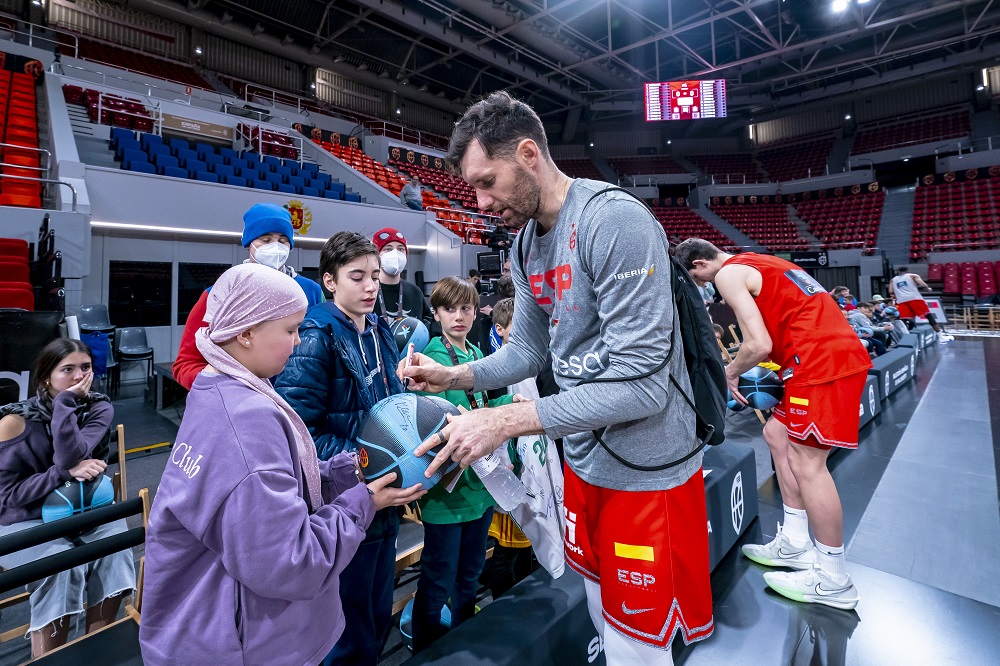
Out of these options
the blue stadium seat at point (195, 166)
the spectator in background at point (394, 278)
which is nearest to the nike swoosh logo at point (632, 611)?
the spectator in background at point (394, 278)

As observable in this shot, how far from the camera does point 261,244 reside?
8.25 feet

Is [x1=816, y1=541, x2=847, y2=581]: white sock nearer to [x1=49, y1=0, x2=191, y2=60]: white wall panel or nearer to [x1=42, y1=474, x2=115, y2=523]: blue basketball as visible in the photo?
[x1=42, y1=474, x2=115, y2=523]: blue basketball

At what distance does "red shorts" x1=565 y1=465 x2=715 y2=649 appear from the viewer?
109 centimetres

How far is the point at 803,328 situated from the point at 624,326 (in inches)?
65.6

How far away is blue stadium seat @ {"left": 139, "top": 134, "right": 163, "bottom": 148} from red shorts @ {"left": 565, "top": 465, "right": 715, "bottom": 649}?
12.3m

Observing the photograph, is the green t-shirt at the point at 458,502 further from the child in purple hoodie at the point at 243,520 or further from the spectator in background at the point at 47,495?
the spectator in background at the point at 47,495

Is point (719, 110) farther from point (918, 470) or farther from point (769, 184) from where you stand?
point (918, 470)

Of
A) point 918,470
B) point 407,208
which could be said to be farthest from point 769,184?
point 918,470

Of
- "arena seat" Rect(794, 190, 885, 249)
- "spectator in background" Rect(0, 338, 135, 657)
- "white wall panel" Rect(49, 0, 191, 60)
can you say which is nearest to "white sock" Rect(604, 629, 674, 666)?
"spectator in background" Rect(0, 338, 135, 657)

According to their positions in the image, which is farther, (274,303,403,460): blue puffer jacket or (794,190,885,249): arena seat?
(794,190,885,249): arena seat

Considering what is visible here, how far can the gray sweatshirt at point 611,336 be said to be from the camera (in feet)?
3.19

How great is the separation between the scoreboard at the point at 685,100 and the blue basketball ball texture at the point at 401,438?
1949 cm

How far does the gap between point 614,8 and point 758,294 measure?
1705 cm

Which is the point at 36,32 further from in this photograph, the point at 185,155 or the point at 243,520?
the point at 243,520
